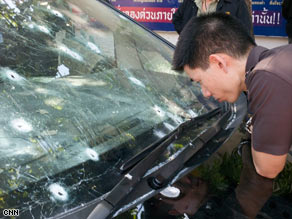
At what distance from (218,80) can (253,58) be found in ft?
0.54

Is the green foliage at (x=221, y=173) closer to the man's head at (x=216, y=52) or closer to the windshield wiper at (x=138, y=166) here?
the windshield wiper at (x=138, y=166)

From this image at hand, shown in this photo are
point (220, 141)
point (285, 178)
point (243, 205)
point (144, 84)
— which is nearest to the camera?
point (243, 205)

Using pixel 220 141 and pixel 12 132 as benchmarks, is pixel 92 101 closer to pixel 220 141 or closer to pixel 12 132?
pixel 12 132

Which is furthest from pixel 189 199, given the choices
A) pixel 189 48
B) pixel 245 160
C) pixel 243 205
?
pixel 189 48

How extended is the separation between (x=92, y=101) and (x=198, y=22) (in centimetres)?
55

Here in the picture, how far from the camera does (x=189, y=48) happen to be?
124 cm

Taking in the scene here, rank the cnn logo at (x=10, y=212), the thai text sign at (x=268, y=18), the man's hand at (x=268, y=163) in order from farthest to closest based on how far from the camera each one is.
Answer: the thai text sign at (x=268, y=18) < the man's hand at (x=268, y=163) < the cnn logo at (x=10, y=212)

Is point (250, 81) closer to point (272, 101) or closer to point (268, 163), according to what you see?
point (272, 101)

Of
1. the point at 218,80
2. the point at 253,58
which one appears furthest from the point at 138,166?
the point at 253,58

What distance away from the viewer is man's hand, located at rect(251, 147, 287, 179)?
1.06 meters

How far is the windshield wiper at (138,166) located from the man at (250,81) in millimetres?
169

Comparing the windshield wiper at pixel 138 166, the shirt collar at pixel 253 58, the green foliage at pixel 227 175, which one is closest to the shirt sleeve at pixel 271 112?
the shirt collar at pixel 253 58

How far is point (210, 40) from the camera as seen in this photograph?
1.21 meters

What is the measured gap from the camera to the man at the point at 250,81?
1.00 metres
